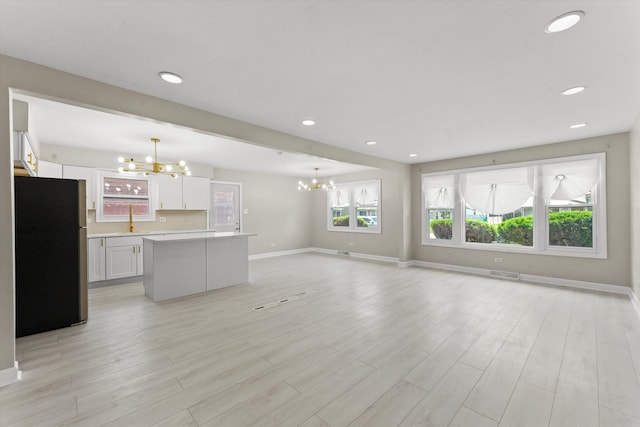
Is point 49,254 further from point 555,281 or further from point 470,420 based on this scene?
point 555,281

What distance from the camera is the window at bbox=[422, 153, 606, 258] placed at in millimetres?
4641

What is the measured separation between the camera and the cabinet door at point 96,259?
16.3 feet

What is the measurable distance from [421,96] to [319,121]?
133 cm

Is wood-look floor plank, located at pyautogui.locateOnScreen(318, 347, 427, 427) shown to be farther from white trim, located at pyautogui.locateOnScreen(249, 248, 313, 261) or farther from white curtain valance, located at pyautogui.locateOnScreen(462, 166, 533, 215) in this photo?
white trim, located at pyautogui.locateOnScreen(249, 248, 313, 261)

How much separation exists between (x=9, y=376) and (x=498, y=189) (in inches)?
287

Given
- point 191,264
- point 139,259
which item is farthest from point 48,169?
point 191,264

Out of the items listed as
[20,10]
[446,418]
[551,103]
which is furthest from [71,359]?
[551,103]

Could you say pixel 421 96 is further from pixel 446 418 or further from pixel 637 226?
pixel 637 226

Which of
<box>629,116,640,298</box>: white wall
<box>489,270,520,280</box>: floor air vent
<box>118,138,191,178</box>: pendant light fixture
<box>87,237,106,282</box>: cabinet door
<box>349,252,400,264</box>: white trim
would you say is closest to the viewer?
<box>629,116,640,298</box>: white wall

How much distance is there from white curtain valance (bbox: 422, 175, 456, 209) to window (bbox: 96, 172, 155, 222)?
6.55 meters

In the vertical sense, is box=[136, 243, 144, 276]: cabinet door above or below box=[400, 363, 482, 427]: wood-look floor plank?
above

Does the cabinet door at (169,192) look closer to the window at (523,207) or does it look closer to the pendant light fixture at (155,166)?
the pendant light fixture at (155,166)

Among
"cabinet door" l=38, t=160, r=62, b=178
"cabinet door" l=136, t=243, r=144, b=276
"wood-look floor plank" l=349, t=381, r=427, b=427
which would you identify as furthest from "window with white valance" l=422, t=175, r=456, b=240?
"cabinet door" l=38, t=160, r=62, b=178

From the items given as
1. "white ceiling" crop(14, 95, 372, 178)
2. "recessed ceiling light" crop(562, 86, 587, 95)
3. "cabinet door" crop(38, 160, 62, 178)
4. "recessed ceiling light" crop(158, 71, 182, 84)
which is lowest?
"cabinet door" crop(38, 160, 62, 178)
